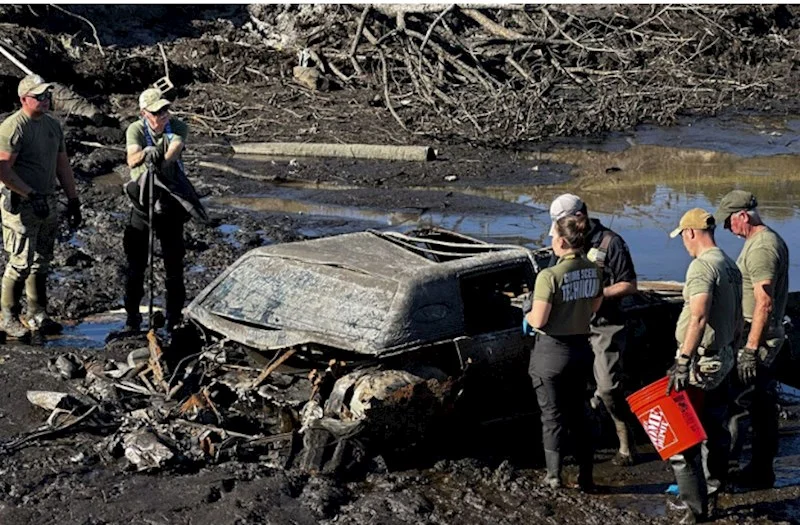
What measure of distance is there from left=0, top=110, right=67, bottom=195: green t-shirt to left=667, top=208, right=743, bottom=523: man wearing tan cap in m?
5.37

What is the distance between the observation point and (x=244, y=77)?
75.2 ft

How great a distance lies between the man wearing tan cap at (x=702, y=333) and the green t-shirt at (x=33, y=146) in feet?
17.6

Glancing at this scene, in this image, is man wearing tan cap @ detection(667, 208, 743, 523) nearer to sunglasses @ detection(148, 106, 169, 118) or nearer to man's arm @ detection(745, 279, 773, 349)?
man's arm @ detection(745, 279, 773, 349)

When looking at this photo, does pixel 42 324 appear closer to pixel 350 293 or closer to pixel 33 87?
pixel 33 87

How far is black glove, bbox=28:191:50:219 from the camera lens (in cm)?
940

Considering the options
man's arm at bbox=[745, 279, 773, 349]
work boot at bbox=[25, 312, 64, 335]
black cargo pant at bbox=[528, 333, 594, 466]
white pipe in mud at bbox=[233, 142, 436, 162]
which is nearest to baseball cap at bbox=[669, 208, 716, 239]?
man's arm at bbox=[745, 279, 773, 349]

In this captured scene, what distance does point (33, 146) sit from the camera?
30.8 ft

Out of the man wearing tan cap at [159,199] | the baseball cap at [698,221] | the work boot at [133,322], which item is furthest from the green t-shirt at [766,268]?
the work boot at [133,322]

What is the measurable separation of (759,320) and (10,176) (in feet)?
19.1

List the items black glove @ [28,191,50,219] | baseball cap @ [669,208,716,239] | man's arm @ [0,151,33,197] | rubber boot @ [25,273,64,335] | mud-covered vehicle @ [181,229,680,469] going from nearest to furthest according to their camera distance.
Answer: baseball cap @ [669,208,716,239], mud-covered vehicle @ [181,229,680,469], man's arm @ [0,151,33,197], black glove @ [28,191,50,219], rubber boot @ [25,273,64,335]

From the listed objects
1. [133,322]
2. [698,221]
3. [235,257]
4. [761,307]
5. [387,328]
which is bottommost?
[133,322]

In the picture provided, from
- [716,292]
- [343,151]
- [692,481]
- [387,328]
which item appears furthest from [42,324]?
[343,151]

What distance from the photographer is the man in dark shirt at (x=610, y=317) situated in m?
7.12

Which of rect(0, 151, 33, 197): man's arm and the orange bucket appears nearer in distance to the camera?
the orange bucket
